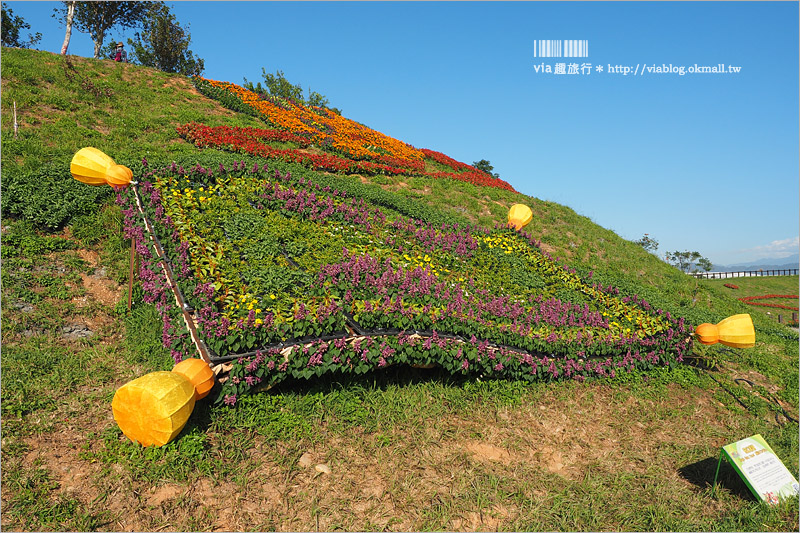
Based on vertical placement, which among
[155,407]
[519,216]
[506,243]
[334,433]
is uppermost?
[519,216]

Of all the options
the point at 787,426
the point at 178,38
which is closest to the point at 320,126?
the point at 787,426

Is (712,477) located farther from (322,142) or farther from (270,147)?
(322,142)

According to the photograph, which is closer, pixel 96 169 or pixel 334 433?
pixel 334 433

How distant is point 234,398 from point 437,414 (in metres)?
2.28

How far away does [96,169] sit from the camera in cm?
660

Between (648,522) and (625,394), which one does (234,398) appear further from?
(625,394)

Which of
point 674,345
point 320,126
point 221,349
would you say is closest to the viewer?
point 221,349

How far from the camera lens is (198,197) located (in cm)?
749

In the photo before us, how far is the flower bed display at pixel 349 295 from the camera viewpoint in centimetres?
486

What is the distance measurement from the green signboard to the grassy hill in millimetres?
159

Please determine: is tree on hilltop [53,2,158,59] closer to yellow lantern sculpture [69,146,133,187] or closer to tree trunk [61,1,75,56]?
tree trunk [61,1,75,56]

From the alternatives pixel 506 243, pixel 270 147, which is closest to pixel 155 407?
pixel 506 243

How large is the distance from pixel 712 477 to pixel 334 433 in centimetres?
407

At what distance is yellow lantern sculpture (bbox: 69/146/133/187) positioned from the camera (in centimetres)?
649
